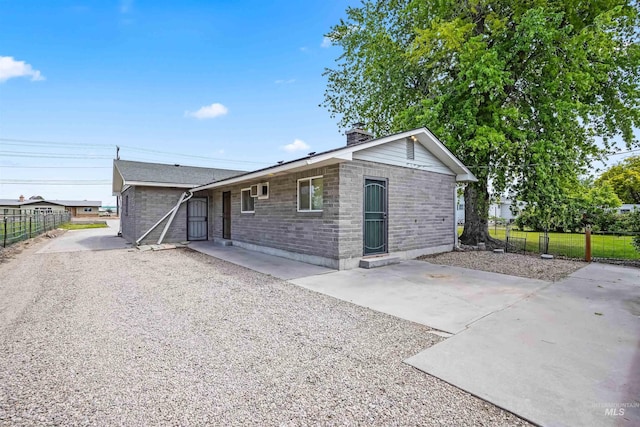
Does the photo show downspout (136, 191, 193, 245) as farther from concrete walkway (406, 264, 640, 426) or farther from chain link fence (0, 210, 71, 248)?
concrete walkway (406, 264, 640, 426)

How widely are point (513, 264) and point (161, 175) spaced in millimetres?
13063

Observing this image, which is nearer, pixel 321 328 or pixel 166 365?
pixel 166 365

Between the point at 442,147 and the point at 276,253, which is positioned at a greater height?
the point at 442,147

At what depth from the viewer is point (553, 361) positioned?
274 centimetres

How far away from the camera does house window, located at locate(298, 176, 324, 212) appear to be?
7562mm

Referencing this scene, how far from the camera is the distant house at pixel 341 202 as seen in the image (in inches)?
279

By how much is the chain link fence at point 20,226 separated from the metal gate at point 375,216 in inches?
463

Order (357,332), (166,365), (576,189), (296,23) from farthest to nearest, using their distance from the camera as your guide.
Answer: (296,23) < (576,189) < (357,332) < (166,365)

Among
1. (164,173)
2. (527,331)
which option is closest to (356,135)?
(527,331)

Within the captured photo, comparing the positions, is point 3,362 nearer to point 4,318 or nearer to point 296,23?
point 4,318

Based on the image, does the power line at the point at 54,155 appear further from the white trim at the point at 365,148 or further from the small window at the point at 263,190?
the white trim at the point at 365,148

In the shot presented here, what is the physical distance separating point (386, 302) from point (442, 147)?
618 centimetres

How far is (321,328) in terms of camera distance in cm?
359

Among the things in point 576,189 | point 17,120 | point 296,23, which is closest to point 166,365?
point 296,23
